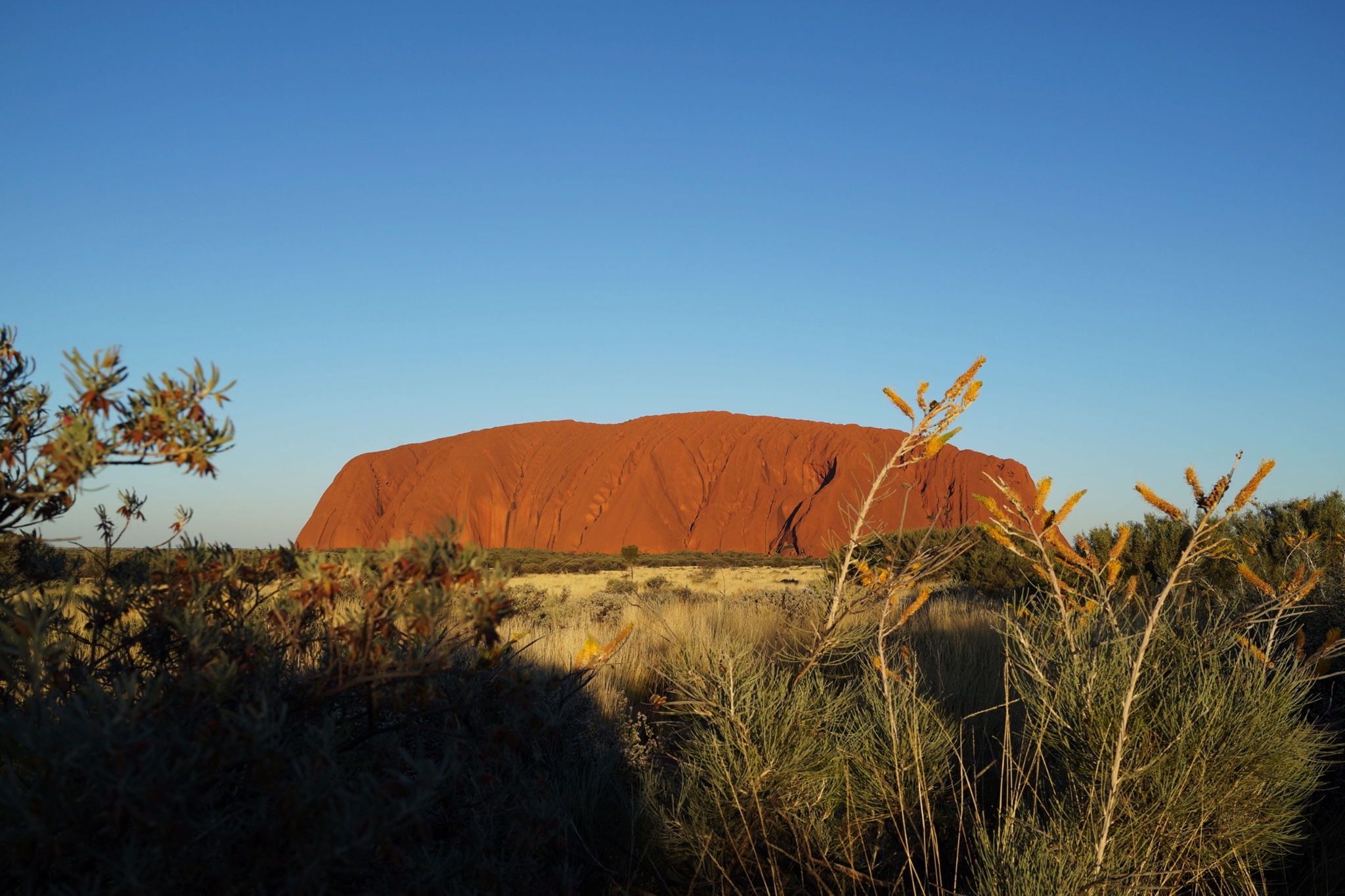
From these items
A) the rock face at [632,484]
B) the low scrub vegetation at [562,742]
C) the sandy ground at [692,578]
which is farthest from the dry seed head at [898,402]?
the rock face at [632,484]

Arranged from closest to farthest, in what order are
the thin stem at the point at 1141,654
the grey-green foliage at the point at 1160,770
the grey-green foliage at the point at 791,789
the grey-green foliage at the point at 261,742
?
the grey-green foliage at the point at 261,742 → the thin stem at the point at 1141,654 → the grey-green foliage at the point at 1160,770 → the grey-green foliage at the point at 791,789

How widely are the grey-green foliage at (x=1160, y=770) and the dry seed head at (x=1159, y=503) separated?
2.18 ft

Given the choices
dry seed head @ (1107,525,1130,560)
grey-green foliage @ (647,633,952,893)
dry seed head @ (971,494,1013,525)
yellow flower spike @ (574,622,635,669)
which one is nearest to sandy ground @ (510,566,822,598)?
yellow flower spike @ (574,622,635,669)

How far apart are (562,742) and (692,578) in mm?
25016

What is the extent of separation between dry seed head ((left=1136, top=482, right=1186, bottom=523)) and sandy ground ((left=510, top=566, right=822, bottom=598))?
58.5 ft

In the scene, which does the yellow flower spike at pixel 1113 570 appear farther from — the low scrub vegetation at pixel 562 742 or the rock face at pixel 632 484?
the rock face at pixel 632 484

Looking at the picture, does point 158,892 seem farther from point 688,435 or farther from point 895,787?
point 688,435

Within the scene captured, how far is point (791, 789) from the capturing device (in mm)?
3166

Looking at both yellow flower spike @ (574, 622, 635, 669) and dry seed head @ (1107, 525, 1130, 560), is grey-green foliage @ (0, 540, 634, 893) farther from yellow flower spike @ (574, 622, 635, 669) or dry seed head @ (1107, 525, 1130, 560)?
yellow flower spike @ (574, 622, 635, 669)

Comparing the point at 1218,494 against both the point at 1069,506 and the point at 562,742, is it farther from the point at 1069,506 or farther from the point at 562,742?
the point at 562,742

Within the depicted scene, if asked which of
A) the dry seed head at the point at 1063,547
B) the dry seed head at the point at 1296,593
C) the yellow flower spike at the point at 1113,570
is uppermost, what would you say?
the dry seed head at the point at 1063,547

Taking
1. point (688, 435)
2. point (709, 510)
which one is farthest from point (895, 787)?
point (688, 435)

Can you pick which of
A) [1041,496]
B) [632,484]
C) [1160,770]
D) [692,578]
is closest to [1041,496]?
[1041,496]

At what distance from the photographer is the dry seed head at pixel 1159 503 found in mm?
1930
